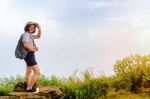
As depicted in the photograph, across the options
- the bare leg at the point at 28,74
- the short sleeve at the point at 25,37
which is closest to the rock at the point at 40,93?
the bare leg at the point at 28,74

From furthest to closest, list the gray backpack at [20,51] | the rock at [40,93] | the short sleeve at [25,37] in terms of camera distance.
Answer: the rock at [40,93]
the gray backpack at [20,51]
the short sleeve at [25,37]

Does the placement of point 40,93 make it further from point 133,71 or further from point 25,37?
point 133,71

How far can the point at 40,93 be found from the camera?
18.1 m

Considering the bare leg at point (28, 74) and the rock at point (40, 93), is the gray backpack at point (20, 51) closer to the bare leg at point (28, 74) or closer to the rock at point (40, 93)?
the bare leg at point (28, 74)

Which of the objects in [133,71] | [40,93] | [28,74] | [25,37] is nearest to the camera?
[25,37]

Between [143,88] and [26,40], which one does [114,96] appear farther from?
[26,40]

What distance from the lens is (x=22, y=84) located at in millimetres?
18594

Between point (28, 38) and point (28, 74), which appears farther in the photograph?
point (28, 74)

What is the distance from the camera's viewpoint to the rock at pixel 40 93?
706 inches

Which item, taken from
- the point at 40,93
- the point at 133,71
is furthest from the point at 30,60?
the point at 133,71

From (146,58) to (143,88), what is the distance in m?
1.03

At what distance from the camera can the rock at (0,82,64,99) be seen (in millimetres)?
17922

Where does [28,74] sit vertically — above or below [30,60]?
below

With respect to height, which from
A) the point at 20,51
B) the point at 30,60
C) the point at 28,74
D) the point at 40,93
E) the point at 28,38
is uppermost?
the point at 28,38
